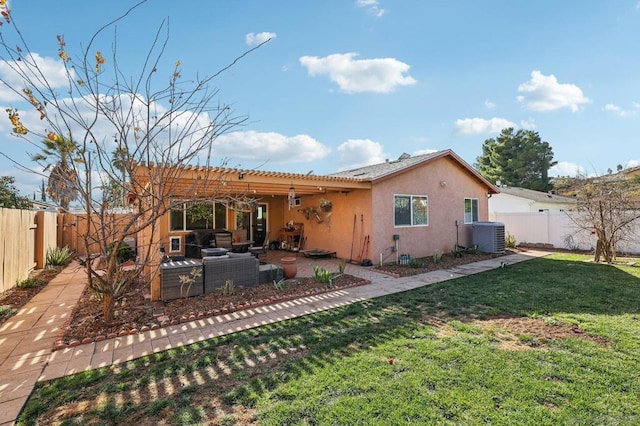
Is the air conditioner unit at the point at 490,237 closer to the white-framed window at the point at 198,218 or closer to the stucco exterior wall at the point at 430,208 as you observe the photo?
the stucco exterior wall at the point at 430,208

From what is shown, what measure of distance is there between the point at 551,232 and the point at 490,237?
4485 millimetres

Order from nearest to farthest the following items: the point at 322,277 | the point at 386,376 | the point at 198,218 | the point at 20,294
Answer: the point at 386,376
the point at 20,294
the point at 322,277
the point at 198,218

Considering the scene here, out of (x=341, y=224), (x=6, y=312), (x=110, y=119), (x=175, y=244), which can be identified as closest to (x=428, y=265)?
(x=341, y=224)

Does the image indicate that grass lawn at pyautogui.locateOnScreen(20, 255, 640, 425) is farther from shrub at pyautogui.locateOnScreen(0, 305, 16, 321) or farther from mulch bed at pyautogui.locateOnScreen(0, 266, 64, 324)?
mulch bed at pyautogui.locateOnScreen(0, 266, 64, 324)

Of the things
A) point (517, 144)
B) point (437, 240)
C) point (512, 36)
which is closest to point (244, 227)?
point (437, 240)

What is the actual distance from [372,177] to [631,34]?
306 inches

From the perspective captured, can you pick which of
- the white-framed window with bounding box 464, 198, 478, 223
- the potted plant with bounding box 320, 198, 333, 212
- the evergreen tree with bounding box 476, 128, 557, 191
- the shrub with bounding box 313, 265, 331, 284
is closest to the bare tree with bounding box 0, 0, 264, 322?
the shrub with bounding box 313, 265, 331, 284

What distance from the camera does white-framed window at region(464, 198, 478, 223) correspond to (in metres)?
13.0

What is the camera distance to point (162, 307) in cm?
536

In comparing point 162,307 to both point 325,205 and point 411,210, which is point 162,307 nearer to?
point 325,205

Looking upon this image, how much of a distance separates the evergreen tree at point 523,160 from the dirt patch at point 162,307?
2840cm

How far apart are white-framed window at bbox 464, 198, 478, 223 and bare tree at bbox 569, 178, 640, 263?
12.2ft

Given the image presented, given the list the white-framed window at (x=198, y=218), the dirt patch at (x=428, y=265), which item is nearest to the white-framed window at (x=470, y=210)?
the dirt patch at (x=428, y=265)

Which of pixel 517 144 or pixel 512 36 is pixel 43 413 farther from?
pixel 517 144
